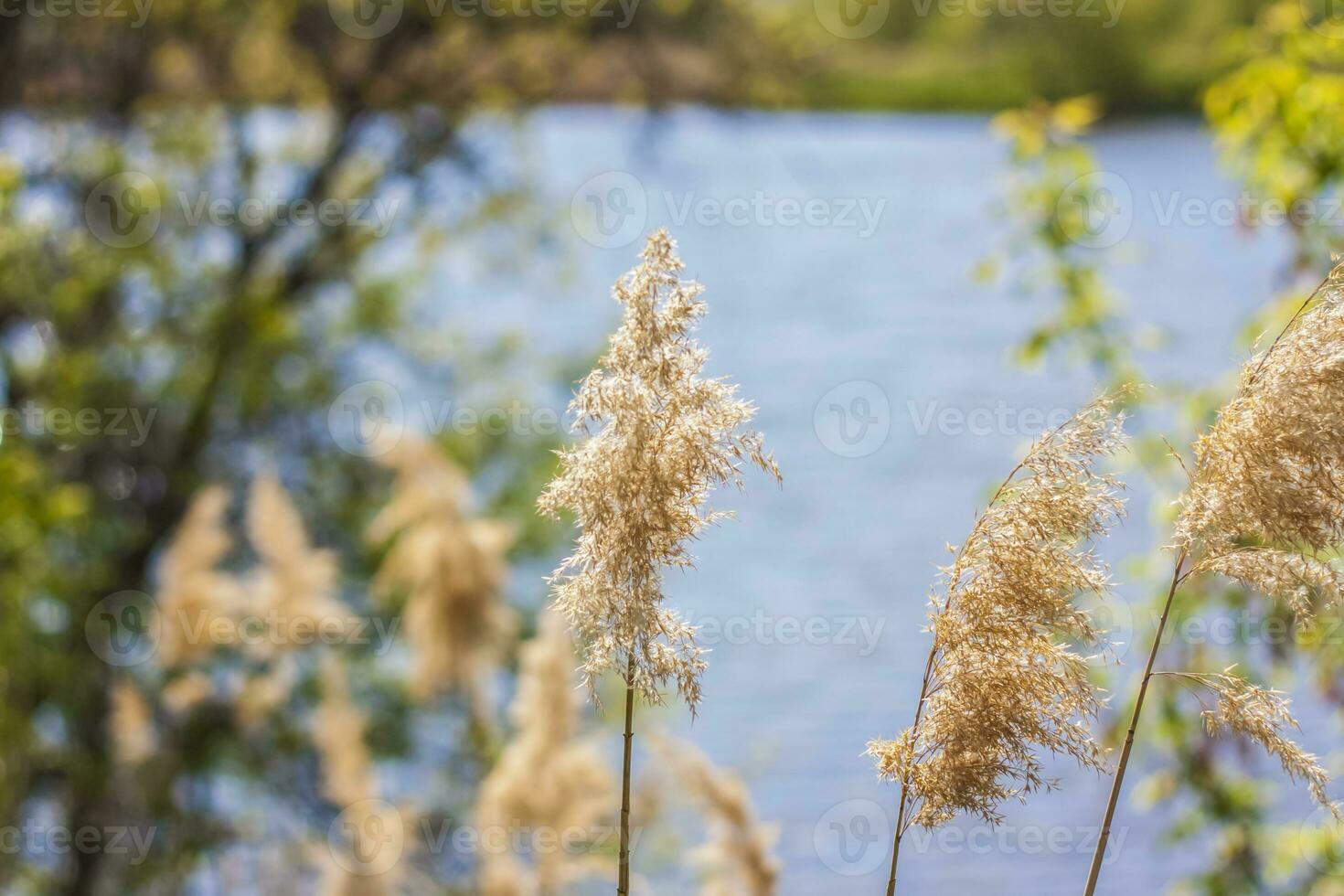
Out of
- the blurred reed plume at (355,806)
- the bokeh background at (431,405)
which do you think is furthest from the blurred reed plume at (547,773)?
the blurred reed plume at (355,806)

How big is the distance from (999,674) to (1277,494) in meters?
0.24

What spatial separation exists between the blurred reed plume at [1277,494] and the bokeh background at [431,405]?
1.87 meters

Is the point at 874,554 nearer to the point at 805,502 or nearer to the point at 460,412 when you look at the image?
the point at 805,502

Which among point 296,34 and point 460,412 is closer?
point 296,34

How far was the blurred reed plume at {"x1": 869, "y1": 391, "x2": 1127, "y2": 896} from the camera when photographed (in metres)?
0.98

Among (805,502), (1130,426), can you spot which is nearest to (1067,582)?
(1130,426)

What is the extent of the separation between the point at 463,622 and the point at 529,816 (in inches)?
30.4

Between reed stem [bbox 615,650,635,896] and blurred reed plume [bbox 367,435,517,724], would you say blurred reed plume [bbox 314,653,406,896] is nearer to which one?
blurred reed plume [bbox 367,435,517,724]

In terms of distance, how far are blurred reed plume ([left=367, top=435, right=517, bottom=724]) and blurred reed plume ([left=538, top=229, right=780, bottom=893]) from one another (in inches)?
90.1

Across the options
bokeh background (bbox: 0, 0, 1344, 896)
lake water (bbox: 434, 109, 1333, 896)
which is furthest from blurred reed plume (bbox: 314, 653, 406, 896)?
lake water (bbox: 434, 109, 1333, 896)

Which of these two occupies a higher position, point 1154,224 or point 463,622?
point 1154,224

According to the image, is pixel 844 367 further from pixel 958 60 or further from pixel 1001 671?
pixel 1001 671

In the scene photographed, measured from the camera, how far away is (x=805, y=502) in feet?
50.1

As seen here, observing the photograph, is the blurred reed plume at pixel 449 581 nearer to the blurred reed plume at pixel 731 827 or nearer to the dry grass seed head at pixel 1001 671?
the blurred reed plume at pixel 731 827
